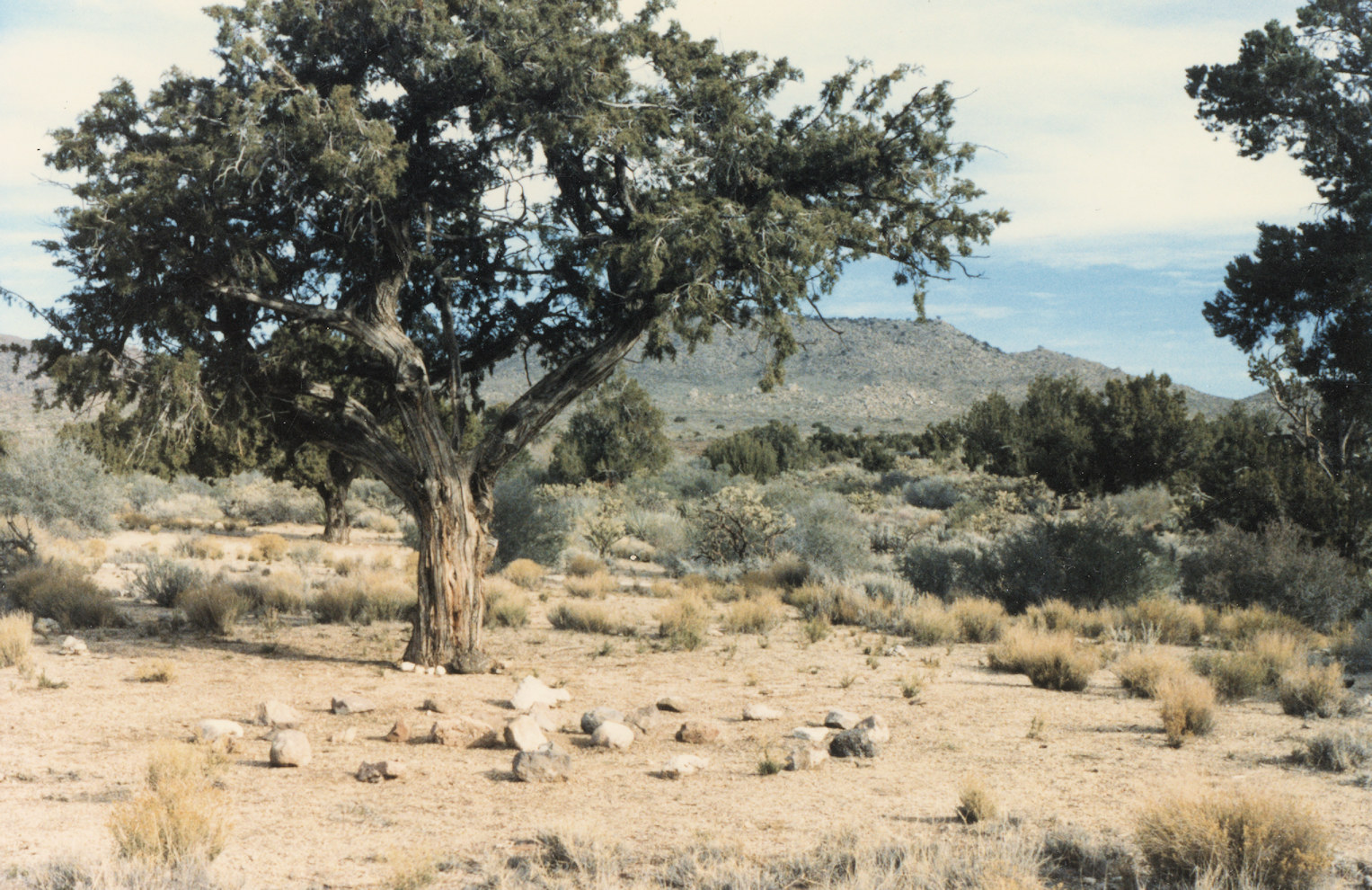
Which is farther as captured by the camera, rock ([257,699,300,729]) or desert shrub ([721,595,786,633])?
desert shrub ([721,595,786,633])

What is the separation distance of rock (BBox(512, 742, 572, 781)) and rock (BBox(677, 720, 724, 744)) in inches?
57.7

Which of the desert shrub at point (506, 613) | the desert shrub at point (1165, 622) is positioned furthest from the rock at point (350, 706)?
the desert shrub at point (1165, 622)

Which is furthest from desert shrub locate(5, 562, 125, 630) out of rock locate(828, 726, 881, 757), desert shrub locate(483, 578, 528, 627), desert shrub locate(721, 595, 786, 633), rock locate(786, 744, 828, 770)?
rock locate(828, 726, 881, 757)

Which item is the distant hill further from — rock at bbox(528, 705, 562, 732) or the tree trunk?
rock at bbox(528, 705, 562, 732)

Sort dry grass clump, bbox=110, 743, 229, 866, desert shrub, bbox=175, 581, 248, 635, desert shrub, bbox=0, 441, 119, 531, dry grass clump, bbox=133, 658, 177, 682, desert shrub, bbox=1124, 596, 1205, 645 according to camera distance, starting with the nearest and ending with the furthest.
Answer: dry grass clump, bbox=110, 743, 229, 866, dry grass clump, bbox=133, 658, 177, 682, desert shrub, bbox=175, 581, 248, 635, desert shrub, bbox=1124, 596, 1205, 645, desert shrub, bbox=0, 441, 119, 531

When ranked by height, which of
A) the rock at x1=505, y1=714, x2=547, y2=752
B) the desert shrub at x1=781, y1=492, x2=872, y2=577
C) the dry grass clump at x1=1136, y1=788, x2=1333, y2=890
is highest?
the desert shrub at x1=781, y1=492, x2=872, y2=577

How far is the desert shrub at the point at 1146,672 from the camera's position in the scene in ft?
34.0

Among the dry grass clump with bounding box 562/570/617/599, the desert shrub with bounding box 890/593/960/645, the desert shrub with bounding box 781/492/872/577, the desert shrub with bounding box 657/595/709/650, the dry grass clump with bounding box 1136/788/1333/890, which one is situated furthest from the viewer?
the desert shrub with bounding box 781/492/872/577

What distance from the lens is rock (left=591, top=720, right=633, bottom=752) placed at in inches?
327

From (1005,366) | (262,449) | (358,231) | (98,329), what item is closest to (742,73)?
(358,231)

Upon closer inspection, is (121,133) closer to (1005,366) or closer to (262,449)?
(262,449)

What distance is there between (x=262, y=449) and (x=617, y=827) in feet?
59.8

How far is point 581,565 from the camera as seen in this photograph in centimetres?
2259

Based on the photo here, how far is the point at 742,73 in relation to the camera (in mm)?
12461
